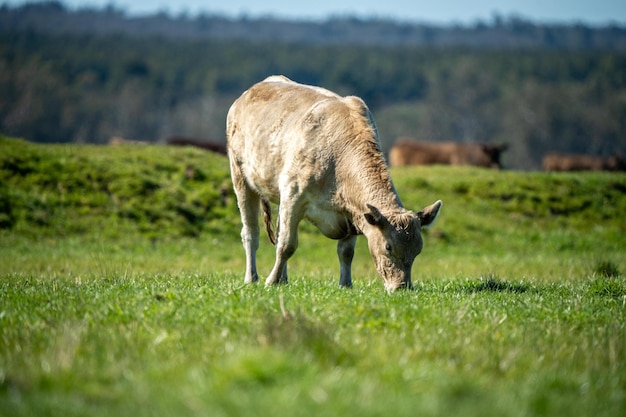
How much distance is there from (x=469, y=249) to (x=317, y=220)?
15.0 m

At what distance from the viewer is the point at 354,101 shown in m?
12.5

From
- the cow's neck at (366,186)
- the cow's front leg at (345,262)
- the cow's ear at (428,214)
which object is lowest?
the cow's front leg at (345,262)

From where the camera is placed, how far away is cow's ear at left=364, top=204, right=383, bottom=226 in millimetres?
10781

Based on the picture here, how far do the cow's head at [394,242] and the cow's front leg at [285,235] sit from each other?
4.39 ft

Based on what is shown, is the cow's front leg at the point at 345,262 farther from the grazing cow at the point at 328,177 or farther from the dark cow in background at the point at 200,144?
the dark cow in background at the point at 200,144

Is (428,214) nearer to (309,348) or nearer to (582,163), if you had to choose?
(309,348)

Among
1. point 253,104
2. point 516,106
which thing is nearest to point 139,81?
point 516,106

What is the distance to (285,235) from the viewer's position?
1223cm

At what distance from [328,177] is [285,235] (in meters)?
1.12

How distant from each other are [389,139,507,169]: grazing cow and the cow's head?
126 feet

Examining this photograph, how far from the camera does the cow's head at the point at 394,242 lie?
35.8ft

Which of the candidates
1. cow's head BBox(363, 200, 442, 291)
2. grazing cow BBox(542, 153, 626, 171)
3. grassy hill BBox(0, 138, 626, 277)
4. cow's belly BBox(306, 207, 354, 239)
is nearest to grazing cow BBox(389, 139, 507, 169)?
grazing cow BBox(542, 153, 626, 171)

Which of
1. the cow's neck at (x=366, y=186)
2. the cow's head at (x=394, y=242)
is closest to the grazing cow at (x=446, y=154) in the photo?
the cow's neck at (x=366, y=186)

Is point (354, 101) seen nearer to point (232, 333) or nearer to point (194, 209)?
point (232, 333)
